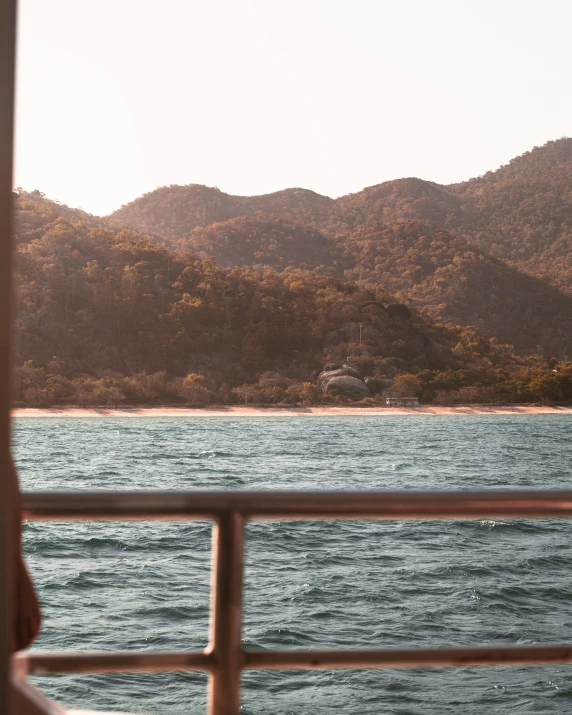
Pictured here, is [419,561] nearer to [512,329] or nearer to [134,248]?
[134,248]

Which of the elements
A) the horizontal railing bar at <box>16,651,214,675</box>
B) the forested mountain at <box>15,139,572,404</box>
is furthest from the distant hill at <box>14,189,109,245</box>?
the horizontal railing bar at <box>16,651,214,675</box>

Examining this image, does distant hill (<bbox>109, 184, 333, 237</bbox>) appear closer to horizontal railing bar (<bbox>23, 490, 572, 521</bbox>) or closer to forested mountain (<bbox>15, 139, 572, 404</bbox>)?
forested mountain (<bbox>15, 139, 572, 404</bbox>)

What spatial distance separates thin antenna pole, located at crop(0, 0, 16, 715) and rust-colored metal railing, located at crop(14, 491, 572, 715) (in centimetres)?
32

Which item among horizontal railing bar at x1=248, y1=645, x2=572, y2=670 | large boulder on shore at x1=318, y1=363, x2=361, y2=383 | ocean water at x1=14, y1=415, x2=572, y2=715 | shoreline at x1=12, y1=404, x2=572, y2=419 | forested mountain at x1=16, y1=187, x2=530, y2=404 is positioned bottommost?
ocean water at x1=14, y1=415, x2=572, y2=715

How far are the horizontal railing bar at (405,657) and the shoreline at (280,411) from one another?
174 ft

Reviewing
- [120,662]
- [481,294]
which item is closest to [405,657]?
[120,662]

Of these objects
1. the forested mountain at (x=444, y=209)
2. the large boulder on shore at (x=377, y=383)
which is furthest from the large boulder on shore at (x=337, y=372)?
the forested mountain at (x=444, y=209)

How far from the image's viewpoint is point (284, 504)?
1.12 metres

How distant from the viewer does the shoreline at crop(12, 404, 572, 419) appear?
55.0 m

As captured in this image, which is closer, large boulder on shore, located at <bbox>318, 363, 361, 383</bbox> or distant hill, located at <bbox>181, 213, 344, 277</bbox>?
large boulder on shore, located at <bbox>318, 363, 361, 383</bbox>

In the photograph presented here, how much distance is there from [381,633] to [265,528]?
8725 millimetres

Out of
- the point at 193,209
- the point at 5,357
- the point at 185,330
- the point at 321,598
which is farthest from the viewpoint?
the point at 193,209

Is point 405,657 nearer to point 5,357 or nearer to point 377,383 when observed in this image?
point 5,357

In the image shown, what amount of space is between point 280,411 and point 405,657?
189 feet
